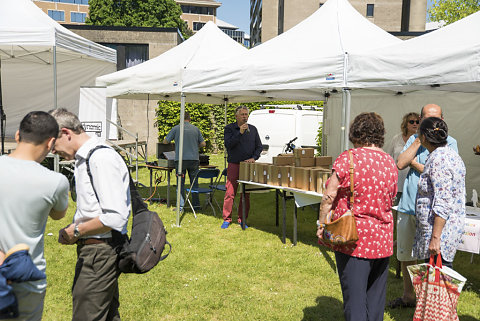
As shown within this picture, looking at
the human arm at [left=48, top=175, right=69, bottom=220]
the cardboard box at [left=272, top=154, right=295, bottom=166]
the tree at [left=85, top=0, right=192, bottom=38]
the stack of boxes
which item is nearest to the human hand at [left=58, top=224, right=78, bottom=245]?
the human arm at [left=48, top=175, right=69, bottom=220]

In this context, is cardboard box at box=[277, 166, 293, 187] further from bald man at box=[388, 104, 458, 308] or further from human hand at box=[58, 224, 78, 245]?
human hand at box=[58, 224, 78, 245]

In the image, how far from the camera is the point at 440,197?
9.68 ft

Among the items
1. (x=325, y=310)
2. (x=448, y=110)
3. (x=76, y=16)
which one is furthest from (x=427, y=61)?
(x=76, y=16)

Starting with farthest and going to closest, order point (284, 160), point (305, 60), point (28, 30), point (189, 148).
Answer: point (28, 30), point (189, 148), point (284, 160), point (305, 60)

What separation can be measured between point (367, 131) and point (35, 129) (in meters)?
1.97

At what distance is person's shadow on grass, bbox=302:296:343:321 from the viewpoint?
3885 mm

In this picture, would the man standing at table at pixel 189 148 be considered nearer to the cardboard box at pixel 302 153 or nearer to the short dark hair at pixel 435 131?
the cardboard box at pixel 302 153

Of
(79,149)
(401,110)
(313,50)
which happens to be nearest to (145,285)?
(79,149)

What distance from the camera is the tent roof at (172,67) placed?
21.5 ft

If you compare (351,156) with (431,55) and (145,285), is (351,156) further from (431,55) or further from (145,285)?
(145,285)

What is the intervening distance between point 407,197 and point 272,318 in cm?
164

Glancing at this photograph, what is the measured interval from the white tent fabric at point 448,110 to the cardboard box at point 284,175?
2.31m

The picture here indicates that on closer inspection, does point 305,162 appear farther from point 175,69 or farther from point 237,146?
point 175,69

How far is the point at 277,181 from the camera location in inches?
237
